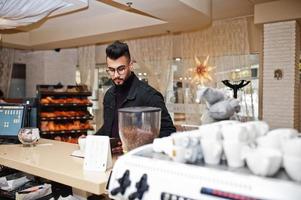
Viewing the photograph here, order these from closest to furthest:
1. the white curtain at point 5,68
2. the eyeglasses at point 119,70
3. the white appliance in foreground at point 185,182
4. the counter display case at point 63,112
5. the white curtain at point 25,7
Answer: the white appliance in foreground at point 185,182 → the eyeglasses at point 119,70 → the white curtain at point 25,7 → the counter display case at point 63,112 → the white curtain at point 5,68

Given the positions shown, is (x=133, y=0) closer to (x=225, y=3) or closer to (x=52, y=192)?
(x=225, y=3)

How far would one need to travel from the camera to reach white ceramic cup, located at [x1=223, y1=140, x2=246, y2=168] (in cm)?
86

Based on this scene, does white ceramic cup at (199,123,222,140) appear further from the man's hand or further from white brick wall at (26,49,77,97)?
white brick wall at (26,49,77,97)

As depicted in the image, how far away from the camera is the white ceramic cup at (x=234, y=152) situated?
34.0 inches

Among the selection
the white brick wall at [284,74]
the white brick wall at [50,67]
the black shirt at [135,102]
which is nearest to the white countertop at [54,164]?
the black shirt at [135,102]

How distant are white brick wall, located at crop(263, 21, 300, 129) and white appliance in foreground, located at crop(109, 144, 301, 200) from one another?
12.2ft

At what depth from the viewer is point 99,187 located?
120cm

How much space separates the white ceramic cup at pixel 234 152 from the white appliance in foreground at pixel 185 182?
0.03 m

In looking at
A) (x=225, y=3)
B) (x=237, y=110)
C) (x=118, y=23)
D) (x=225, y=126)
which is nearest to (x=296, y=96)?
(x=225, y=3)

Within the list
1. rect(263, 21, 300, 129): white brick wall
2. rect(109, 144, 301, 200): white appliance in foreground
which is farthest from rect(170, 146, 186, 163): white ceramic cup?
rect(263, 21, 300, 129): white brick wall

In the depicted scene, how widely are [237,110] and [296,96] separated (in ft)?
12.1

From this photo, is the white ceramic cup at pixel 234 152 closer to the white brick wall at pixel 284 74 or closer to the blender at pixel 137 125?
the blender at pixel 137 125

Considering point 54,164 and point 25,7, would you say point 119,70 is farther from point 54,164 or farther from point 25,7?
point 25,7

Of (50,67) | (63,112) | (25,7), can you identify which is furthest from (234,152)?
(50,67)
